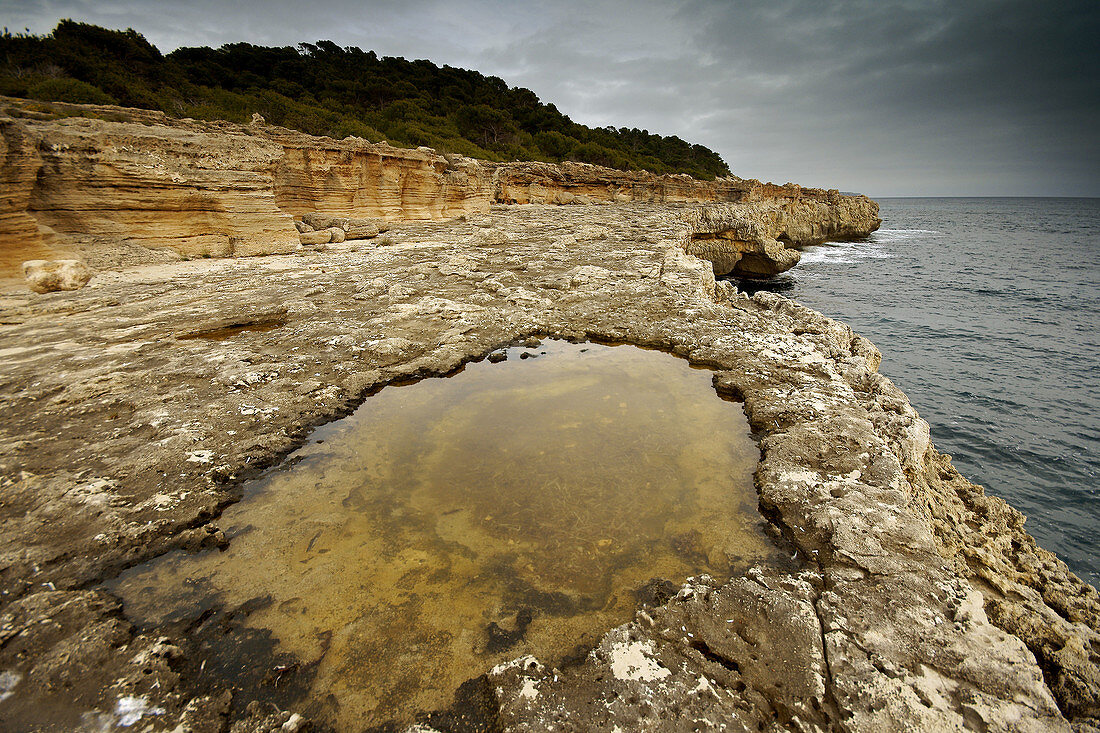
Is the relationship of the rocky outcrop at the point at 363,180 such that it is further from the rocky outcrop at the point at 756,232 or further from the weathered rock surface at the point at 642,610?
the rocky outcrop at the point at 756,232

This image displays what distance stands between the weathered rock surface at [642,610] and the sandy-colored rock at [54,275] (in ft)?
1.38

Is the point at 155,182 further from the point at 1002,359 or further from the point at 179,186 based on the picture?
the point at 1002,359

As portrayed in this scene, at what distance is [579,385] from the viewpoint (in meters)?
5.50

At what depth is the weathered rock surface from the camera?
2.07 metres

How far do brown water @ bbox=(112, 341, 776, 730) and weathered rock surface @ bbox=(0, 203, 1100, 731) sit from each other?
8.2 inches

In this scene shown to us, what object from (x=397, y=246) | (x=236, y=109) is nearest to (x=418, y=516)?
(x=397, y=246)

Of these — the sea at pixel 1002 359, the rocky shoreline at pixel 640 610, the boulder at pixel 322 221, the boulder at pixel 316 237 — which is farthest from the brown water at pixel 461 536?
the boulder at pixel 322 221

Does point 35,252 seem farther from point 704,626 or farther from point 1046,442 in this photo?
point 1046,442

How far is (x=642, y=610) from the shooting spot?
2.59 metres

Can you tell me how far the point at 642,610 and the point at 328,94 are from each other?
51.6 meters

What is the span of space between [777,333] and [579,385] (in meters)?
3.22

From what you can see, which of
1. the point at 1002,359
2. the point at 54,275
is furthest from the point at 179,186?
the point at 1002,359

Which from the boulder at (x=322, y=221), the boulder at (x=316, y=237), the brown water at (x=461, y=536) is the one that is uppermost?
the boulder at (x=322, y=221)

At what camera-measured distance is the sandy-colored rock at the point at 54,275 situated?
777 cm
